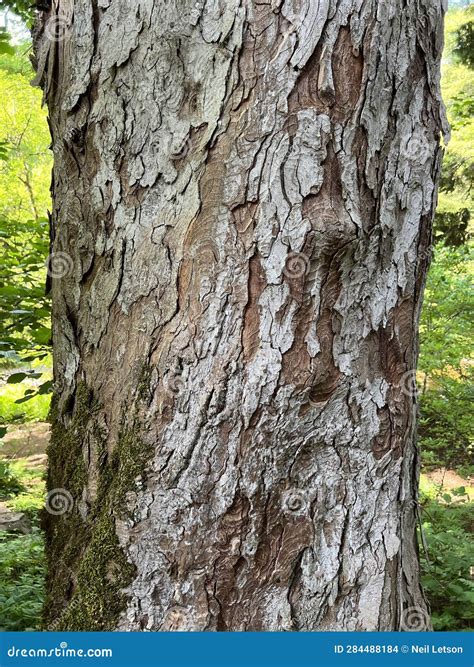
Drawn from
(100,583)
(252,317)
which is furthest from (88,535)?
(252,317)

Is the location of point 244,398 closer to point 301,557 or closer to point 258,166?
point 301,557

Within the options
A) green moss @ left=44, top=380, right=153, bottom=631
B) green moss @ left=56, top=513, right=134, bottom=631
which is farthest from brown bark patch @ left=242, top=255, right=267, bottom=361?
green moss @ left=56, top=513, right=134, bottom=631

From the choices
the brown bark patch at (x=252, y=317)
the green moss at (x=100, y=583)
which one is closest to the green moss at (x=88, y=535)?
the green moss at (x=100, y=583)

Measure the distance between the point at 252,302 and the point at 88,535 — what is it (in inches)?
31.6

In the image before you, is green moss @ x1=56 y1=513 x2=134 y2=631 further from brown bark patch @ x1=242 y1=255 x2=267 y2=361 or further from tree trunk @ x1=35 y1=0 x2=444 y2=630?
brown bark patch @ x1=242 y1=255 x2=267 y2=361

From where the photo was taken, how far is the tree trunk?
4.69ft

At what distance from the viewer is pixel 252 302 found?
1.44 metres

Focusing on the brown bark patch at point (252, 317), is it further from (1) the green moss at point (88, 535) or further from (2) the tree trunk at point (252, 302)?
(1) the green moss at point (88, 535)

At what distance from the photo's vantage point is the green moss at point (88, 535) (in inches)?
59.1

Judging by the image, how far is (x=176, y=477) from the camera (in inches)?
57.5

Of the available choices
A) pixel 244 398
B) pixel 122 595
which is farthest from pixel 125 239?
pixel 122 595

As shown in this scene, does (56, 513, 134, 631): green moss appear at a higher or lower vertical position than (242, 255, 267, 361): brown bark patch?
lower

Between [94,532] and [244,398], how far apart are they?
58 cm

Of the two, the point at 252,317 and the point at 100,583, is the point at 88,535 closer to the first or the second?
the point at 100,583
